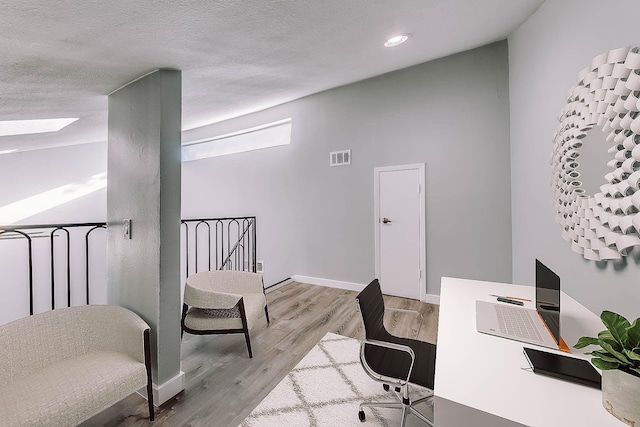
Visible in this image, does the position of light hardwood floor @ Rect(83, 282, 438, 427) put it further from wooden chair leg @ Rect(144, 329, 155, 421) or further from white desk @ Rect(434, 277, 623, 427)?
white desk @ Rect(434, 277, 623, 427)

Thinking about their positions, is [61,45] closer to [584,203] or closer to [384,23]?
[384,23]

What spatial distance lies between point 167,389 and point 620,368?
2.30 metres

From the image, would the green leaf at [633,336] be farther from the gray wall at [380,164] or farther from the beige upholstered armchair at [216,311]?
the gray wall at [380,164]

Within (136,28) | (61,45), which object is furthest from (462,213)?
(61,45)

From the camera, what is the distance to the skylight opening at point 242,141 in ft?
15.2

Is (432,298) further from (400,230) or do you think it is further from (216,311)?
(216,311)

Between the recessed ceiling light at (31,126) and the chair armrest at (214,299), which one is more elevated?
the recessed ceiling light at (31,126)

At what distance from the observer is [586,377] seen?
2.82 feet

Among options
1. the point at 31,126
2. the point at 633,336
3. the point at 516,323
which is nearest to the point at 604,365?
the point at 633,336

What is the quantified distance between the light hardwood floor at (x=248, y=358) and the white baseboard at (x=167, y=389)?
0.04 m

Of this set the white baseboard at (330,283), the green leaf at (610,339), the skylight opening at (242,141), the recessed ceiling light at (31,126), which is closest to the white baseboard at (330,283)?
the white baseboard at (330,283)

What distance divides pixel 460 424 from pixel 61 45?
2.51 meters

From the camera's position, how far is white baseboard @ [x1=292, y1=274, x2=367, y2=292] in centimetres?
390

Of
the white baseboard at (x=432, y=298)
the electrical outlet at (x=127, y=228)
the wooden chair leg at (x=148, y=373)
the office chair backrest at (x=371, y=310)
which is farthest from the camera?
the white baseboard at (x=432, y=298)
